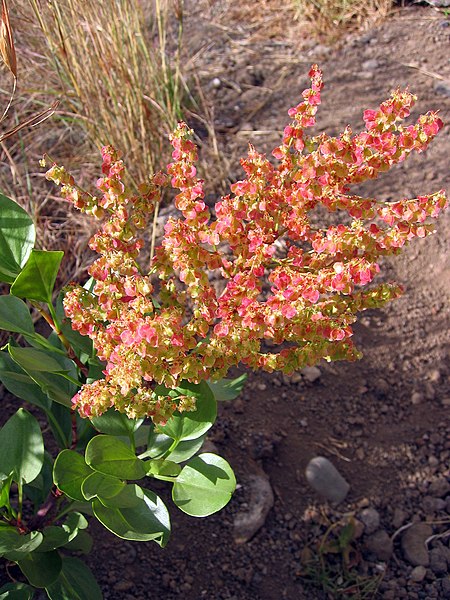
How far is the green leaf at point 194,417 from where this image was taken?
1128 mm

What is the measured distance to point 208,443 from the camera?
5.64 ft

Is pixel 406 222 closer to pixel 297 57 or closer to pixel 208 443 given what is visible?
pixel 208 443

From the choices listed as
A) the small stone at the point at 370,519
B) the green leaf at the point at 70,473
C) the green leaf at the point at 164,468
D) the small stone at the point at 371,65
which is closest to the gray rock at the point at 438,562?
the small stone at the point at 370,519

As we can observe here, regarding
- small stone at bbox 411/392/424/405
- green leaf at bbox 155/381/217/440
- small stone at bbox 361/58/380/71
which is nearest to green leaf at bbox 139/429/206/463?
green leaf at bbox 155/381/217/440

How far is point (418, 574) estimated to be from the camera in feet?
5.13

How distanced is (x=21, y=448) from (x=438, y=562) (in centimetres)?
94

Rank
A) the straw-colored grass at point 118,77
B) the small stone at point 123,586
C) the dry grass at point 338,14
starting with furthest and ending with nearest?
the dry grass at point 338,14
the straw-colored grass at point 118,77
the small stone at point 123,586

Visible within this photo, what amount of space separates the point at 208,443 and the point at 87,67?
116 cm

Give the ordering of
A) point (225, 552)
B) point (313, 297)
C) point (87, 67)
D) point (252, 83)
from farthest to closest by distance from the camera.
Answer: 1. point (252, 83)
2. point (87, 67)
3. point (225, 552)
4. point (313, 297)

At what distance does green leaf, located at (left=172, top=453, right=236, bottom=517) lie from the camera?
1083 mm

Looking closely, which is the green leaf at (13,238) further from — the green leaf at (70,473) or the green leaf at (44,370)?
the green leaf at (70,473)

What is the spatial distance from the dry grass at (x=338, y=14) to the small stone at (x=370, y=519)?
2.06 metres

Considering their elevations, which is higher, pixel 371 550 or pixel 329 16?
pixel 329 16

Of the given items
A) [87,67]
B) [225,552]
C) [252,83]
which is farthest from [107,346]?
[252,83]
